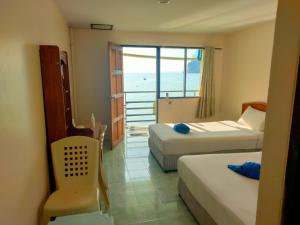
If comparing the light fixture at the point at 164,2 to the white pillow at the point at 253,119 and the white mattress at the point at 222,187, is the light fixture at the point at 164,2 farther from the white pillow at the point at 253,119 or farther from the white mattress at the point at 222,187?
the white pillow at the point at 253,119

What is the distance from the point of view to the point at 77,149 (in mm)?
2080

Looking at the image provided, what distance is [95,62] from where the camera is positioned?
15.4ft

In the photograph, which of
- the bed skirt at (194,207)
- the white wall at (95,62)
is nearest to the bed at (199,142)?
the bed skirt at (194,207)

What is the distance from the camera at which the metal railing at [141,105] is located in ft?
18.4

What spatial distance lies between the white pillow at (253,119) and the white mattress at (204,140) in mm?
185

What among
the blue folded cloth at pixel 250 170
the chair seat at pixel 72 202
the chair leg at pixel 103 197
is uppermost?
the blue folded cloth at pixel 250 170

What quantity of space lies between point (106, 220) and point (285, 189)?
1169 millimetres

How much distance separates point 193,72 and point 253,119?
2044 mm

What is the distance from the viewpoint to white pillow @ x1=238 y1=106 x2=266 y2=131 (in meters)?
3.82

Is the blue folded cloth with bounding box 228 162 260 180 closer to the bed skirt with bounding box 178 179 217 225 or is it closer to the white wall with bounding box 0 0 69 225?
the bed skirt with bounding box 178 179 217 225

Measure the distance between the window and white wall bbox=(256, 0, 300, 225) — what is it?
4608mm

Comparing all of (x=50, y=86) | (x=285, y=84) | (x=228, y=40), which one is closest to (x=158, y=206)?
(x=50, y=86)

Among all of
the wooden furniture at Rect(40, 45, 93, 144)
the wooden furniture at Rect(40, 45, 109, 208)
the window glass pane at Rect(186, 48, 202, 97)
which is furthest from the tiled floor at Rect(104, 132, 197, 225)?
the window glass pane at Rect(186, 48, 202, 97)

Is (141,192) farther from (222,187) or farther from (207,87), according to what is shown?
(207,87)
